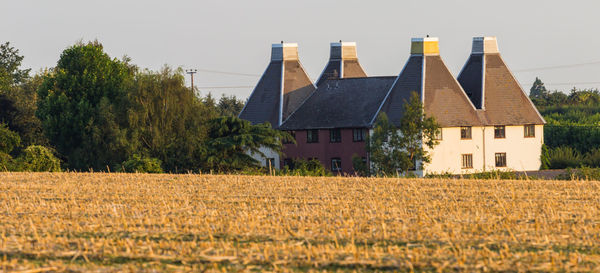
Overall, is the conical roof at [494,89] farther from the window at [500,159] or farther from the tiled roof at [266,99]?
the tiled roof at [266,99]

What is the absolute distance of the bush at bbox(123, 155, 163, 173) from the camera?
63.0 meters

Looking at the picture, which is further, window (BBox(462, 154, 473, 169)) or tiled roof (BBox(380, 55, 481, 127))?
window (BBox(462, 154, 473, 169))

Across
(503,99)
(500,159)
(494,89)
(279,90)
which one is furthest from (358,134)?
(503,99)

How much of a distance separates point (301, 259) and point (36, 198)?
52.7 feet

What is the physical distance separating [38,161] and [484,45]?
45.3m

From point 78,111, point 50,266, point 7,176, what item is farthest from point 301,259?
point 78,111

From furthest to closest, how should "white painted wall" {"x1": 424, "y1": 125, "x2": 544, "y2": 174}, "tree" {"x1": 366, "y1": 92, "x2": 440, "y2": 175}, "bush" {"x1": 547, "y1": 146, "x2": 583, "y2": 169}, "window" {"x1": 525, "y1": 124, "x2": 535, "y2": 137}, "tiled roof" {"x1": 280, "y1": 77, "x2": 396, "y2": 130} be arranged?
"window" {"x1": 525, "y1": 124, "x2": 535, "y2": 137} → "tiled roof" {"x1": 280, "y1": 77, "x2": 396, "y2": 130} → "bush" {"x1": 547, "y1": 146, "x2": 583, "y2": 169} → "white painted wall" {"x1": 424, "y1": 125, "x2": 544, "y2": 174} → "tree" {"x1": 366, "y1": 92, "x2": 440, "y2": 175}

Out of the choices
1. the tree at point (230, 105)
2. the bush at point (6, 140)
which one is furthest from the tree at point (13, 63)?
the bush at point (6, 140)

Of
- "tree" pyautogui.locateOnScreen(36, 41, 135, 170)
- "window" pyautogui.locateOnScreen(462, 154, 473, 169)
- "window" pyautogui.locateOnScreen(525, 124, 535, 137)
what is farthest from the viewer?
"window" pyautogui.locateOnScreen(525, 124, 535, 137)

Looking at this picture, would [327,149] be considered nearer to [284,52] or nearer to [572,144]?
[284,52]

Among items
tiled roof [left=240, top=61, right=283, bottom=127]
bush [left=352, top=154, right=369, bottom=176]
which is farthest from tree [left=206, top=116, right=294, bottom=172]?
tiled roof [left=240, top=61, right=283, bottom=127]

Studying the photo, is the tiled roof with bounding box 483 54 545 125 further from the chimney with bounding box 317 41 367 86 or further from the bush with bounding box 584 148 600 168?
the chimney with bounding box 317 41 367 86

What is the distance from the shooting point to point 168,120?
7544 cm

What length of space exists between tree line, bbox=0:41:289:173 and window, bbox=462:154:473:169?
1801 cm
